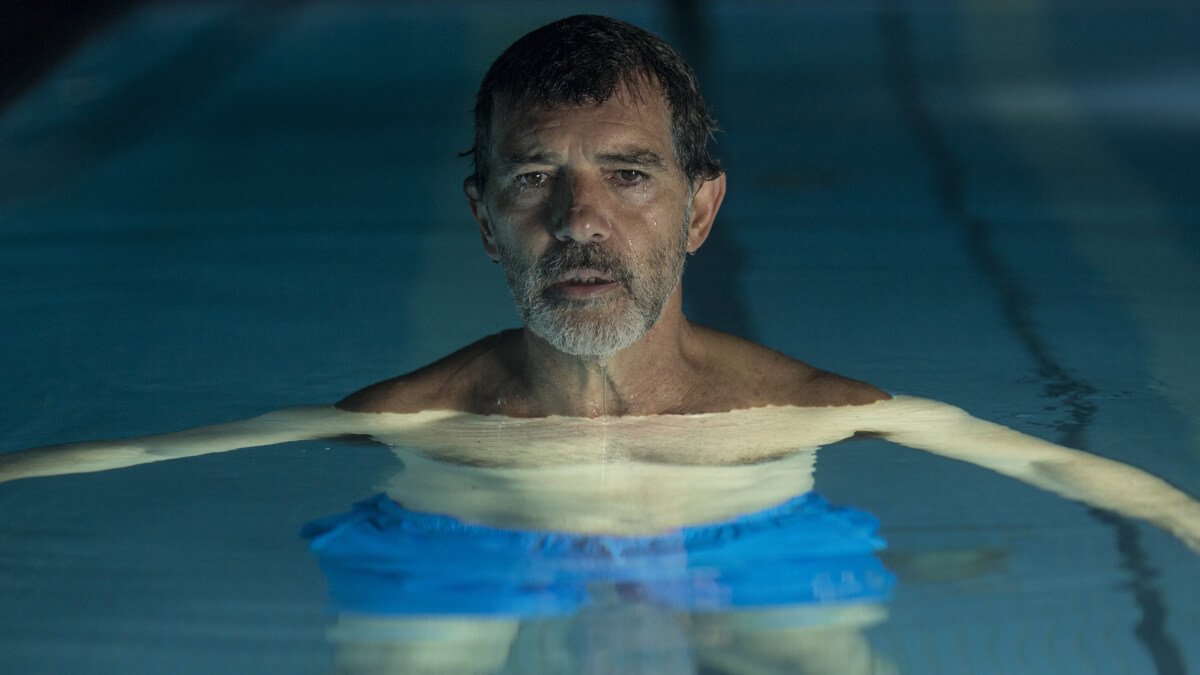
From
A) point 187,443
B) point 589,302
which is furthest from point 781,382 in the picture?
point 187,443

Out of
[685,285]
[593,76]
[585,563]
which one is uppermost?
[593,76]

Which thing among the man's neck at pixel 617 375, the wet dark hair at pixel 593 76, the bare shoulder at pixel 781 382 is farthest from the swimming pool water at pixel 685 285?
the wet dark hair at pixel 593 76

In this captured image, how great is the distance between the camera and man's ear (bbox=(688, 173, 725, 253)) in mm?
2117

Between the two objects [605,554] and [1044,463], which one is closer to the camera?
[605,554]

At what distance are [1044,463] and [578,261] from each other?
64 cm

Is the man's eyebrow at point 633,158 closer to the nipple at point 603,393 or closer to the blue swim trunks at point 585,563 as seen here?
the nipple at point 603,393

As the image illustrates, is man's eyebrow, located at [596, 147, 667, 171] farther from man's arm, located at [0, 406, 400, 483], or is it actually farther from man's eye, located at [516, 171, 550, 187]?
man's arm, located at [0, 406, 400, 483]

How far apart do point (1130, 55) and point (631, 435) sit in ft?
14.8

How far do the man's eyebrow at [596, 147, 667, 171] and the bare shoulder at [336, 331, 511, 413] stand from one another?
364 millimetres

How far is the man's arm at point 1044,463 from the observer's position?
1.85 metres

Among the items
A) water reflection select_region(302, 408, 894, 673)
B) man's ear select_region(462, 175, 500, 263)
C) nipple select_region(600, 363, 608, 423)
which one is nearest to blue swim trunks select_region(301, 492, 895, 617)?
water reflection select_region(302, 408, 894, 673)

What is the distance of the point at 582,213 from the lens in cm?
190

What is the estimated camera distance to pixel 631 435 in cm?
210

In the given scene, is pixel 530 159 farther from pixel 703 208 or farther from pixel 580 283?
pixel 703 208
